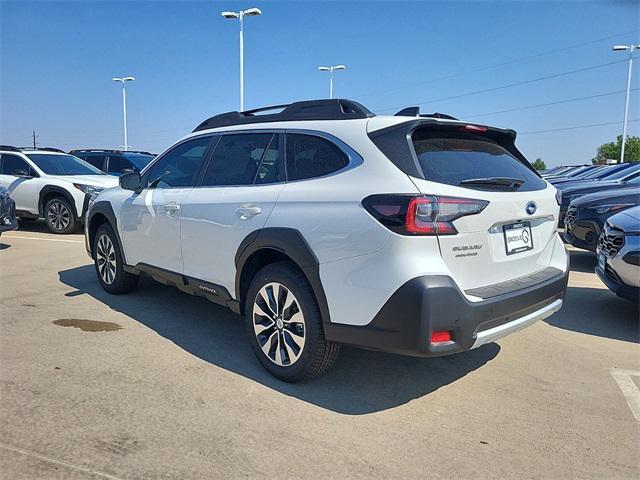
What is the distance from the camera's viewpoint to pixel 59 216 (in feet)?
32.7

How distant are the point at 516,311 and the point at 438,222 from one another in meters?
0.84

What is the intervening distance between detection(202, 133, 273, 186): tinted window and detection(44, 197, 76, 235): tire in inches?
279

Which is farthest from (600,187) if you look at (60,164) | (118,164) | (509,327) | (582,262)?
(118,164)

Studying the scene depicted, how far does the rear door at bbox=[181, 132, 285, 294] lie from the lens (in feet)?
11.4

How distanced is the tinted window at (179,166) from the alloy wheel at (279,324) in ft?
4.78

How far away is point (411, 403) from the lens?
10.2 feet

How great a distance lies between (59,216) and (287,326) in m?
8.50


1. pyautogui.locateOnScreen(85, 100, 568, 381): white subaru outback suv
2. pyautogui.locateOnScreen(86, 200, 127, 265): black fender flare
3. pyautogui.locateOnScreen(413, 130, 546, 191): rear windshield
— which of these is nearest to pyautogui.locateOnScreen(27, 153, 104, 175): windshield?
pyautogui.locateOnScreen(86, 200, 127, 265): black fender flare

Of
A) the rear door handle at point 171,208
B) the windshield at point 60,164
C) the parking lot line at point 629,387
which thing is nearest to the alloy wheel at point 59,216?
the windshield at point 60,164

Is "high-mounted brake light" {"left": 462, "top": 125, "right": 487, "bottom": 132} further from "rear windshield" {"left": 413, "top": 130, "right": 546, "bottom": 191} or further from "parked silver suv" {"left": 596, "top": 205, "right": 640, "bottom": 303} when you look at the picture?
"parked silver suv" {"left": 596, "top": 205, "right": 640, "bottom": 303}

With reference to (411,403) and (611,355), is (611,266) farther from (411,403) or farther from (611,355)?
(411,403)

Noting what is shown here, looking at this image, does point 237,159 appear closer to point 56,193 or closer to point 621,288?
point 621,288

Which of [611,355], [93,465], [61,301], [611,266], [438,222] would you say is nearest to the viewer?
[93,465]

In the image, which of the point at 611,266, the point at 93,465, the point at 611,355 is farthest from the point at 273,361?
the point at 611,266
